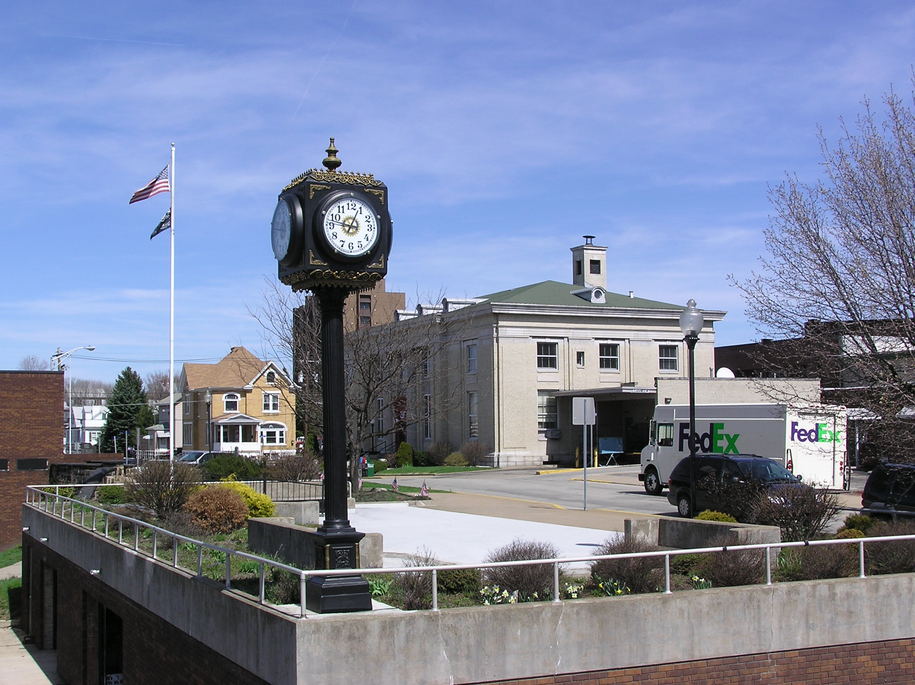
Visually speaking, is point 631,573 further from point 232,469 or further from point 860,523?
point 232,469

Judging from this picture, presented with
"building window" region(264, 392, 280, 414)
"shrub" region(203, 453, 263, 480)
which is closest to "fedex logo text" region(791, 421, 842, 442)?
"shrub" region(203, 453, 263, 480)

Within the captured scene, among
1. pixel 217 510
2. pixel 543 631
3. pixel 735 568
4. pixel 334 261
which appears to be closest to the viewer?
pixel 543 631

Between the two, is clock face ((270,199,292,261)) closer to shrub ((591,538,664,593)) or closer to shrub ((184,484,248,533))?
shrub ((591,538,664,593))

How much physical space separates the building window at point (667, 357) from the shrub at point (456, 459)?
533 inches

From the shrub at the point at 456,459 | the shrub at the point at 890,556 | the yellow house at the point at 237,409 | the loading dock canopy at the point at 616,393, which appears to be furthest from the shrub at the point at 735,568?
the yellow house at the point at 237,409

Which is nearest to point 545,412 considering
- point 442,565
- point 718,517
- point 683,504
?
point 683,504

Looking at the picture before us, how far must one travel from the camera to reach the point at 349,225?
1016 centimetres

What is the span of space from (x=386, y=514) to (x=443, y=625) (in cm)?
1608

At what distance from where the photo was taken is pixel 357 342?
110 ft

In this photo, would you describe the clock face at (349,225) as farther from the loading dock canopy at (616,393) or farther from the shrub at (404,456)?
the shrub at (404,456)

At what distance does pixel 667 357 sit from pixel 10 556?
37506 mm

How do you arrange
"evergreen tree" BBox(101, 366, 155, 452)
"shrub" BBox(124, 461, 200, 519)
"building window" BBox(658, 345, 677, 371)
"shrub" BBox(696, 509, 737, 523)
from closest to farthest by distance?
"shrub" BBox(696, 509, 737, 523), "shrub" BBox(124, 461, 200, 519), "building window" BBox(658, 345, 677, 371), "evergreen tree" BBox(101, 366, 155, 452)

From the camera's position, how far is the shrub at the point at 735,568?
11.4 meters

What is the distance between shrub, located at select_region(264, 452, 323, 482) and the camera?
30.7 meters
